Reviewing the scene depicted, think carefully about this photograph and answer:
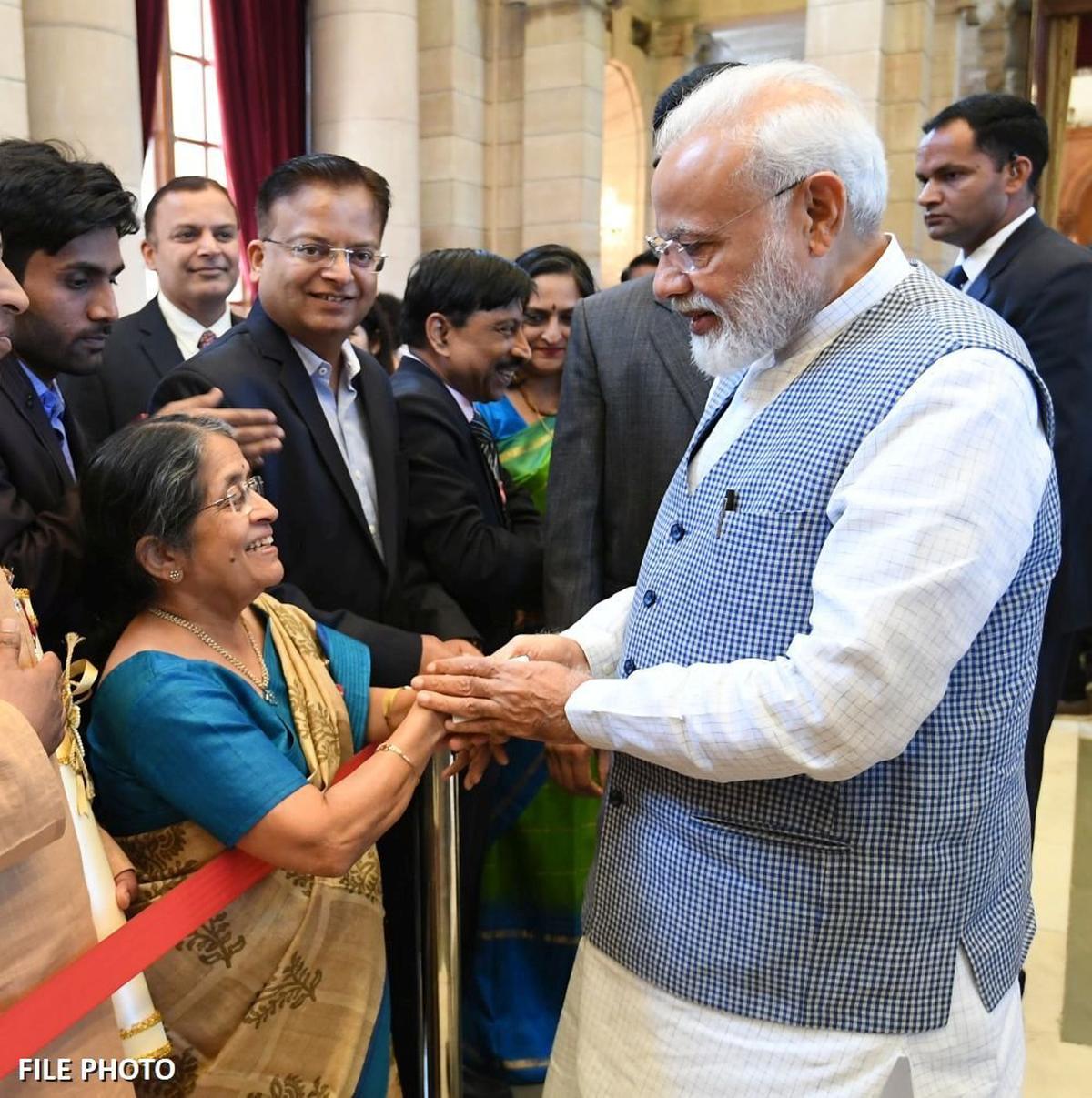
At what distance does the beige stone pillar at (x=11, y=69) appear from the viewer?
4.93 metres

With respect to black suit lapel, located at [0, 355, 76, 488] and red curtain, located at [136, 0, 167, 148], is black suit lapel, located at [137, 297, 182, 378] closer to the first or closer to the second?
black suit lapel, located at [0, 355, 76, 488]

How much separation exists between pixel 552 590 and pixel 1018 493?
4.21ft

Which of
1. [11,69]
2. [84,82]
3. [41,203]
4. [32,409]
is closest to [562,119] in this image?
[84,82]

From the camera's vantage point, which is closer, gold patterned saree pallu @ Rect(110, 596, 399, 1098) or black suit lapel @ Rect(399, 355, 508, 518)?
gold patterned saree pallu @ Rect(110, 596, 399, 1098)

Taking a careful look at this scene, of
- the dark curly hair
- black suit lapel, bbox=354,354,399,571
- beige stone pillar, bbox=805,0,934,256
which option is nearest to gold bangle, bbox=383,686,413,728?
black suit lapel, bbox=354,354,399,571

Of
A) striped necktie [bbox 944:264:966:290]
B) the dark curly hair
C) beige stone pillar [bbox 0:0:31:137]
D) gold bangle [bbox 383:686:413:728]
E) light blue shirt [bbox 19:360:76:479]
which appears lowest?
gold bangle [bbox 383:686:413:728]

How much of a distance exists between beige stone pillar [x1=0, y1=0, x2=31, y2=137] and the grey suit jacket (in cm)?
388

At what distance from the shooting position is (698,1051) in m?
1.37

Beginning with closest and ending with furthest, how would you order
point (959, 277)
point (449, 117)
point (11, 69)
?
point (959, 277), point (11, 69), point (449, 117)

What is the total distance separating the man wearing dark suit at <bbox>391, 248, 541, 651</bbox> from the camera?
238cm

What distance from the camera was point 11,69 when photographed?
4953 mm

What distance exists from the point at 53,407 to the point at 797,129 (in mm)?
1422

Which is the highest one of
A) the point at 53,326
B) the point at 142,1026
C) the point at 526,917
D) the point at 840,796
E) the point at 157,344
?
the point at 53,326

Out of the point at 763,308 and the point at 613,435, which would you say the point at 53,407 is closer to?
the point at 613,435
